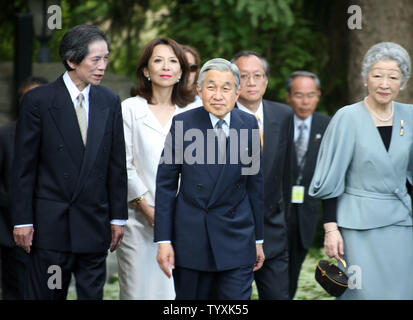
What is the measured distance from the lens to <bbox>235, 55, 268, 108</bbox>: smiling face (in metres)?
5.73

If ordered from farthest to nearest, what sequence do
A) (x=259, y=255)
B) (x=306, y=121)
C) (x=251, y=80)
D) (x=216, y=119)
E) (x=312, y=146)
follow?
Answer: (x=306, y=121) → (x=312, y=146) → (x=251, y=80) → (x=259, y=255) → (x=216, y=119)

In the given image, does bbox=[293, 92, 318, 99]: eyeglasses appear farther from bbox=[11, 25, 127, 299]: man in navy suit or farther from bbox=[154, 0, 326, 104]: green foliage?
bbox=[11, 25, 127, 299]: man in navy suit

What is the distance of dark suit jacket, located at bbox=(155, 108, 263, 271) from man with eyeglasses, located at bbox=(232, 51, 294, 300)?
1.06 meters

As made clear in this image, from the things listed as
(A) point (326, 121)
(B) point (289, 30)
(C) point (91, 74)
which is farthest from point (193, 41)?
(C) point (91, 74)

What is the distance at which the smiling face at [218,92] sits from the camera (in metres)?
4.52

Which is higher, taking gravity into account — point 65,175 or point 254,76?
point 254,76

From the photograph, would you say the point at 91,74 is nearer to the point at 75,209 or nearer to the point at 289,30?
the point at 75,209

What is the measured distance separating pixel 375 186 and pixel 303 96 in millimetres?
2894

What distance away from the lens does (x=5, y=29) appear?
10.7 metres

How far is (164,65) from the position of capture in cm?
566

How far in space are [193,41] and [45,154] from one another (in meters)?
4.98

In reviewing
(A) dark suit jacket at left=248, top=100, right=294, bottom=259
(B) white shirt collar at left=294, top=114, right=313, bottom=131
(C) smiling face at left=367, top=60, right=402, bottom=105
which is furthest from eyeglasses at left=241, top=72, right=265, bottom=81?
(B) white shirt collar at left=294, top=114, right=313, bottom=131

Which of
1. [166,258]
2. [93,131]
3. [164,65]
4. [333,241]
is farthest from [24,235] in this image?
[333,241]

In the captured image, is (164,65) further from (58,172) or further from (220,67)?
(58,172)
